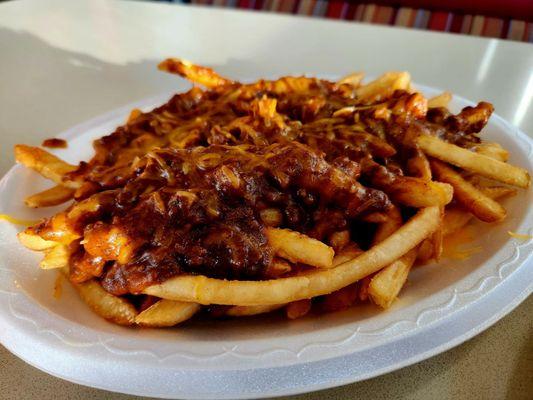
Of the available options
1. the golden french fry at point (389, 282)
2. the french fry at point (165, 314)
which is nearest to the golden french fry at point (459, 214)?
the golden french fry at point (389, 282)

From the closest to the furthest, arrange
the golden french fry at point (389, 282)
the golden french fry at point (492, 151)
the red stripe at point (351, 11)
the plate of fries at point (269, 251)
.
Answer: the plate of fries at point (269, 251), the golden french fry at point (389, 282), the golden french fry at point (492, 151), the red stripe at point (351, 11)

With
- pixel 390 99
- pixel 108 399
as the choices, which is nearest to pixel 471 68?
pixel 390 99

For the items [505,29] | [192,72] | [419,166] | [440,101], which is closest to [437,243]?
[419,166]

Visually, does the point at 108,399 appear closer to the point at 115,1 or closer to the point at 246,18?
the point at 246,18

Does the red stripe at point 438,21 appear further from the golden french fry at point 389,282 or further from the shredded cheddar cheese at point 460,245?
the golden french fry at point 389,282

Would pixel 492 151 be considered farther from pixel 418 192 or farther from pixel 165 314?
pixel 165 314
